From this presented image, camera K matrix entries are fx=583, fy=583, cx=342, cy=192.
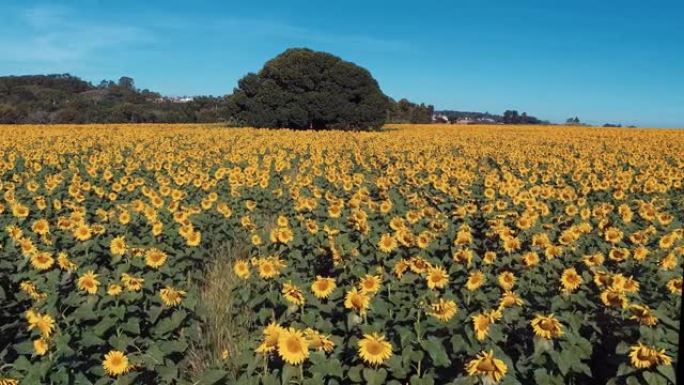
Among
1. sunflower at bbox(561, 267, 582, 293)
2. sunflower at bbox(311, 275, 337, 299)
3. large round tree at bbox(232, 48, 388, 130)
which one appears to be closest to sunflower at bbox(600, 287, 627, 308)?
sunflower at bbox(561, 267, 582, 293)

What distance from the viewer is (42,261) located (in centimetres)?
475

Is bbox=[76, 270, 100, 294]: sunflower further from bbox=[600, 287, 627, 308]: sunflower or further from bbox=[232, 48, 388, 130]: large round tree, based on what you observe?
bbox=[232, 48, 388, 130]: large round tree

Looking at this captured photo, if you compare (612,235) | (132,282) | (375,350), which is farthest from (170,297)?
(612,235)

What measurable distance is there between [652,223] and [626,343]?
4111 millimetres

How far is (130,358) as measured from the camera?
357 centimetres

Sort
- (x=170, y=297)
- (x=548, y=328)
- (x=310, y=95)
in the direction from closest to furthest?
(x=548, y=328) < (x=170, y=297) < (x=310, y=95)

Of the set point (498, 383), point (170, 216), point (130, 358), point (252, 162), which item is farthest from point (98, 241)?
point (252, 162)

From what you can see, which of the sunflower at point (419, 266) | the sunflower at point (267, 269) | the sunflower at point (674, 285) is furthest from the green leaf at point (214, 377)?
the sunflower at point (674, 285)

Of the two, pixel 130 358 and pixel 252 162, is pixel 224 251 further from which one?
pixel 252 162

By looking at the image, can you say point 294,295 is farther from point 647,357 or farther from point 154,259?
point 647,357

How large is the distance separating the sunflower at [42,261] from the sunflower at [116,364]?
1583mm

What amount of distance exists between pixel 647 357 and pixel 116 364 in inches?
117

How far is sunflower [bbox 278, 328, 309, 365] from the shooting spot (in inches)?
115

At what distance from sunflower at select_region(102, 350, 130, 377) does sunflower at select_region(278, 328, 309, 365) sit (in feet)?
3.71
